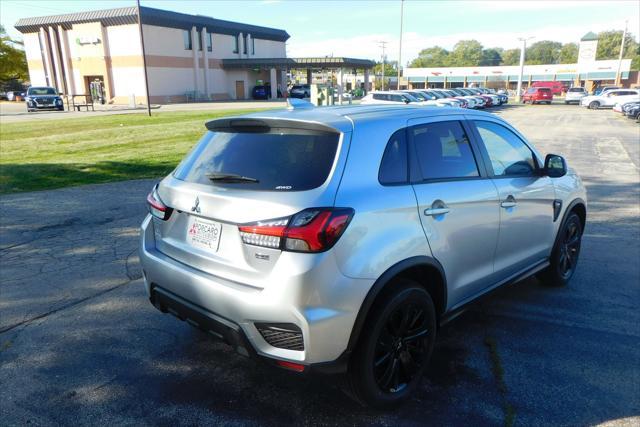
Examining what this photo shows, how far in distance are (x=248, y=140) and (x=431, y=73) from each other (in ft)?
315

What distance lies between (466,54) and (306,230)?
17329cm

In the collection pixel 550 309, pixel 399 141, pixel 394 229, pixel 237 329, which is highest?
pixel 399 141

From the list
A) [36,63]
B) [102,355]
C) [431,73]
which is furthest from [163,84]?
[431,73]

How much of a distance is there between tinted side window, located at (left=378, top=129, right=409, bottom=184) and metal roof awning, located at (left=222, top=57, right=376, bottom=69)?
5032 centimetres

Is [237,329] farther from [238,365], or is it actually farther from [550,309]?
[550,309]

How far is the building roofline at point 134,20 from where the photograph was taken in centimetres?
4409

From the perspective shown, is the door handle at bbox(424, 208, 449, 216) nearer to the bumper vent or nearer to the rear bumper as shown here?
the rear bumper

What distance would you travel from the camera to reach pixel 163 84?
47.0 metres

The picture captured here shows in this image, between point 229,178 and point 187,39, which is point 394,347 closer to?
point 229,178

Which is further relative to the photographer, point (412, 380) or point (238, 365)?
point (238, 365)

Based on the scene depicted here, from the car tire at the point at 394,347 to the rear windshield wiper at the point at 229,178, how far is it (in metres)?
1.00

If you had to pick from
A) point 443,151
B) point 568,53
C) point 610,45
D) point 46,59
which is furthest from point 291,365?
point 568,53

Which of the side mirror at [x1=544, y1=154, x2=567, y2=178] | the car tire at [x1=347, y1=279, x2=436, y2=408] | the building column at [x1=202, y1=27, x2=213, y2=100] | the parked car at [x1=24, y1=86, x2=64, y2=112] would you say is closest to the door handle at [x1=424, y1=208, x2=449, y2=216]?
the car tire at [x1=347, y1=279, x2=436, y2=408]

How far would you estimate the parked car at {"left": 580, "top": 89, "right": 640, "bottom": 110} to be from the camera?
39.2m
